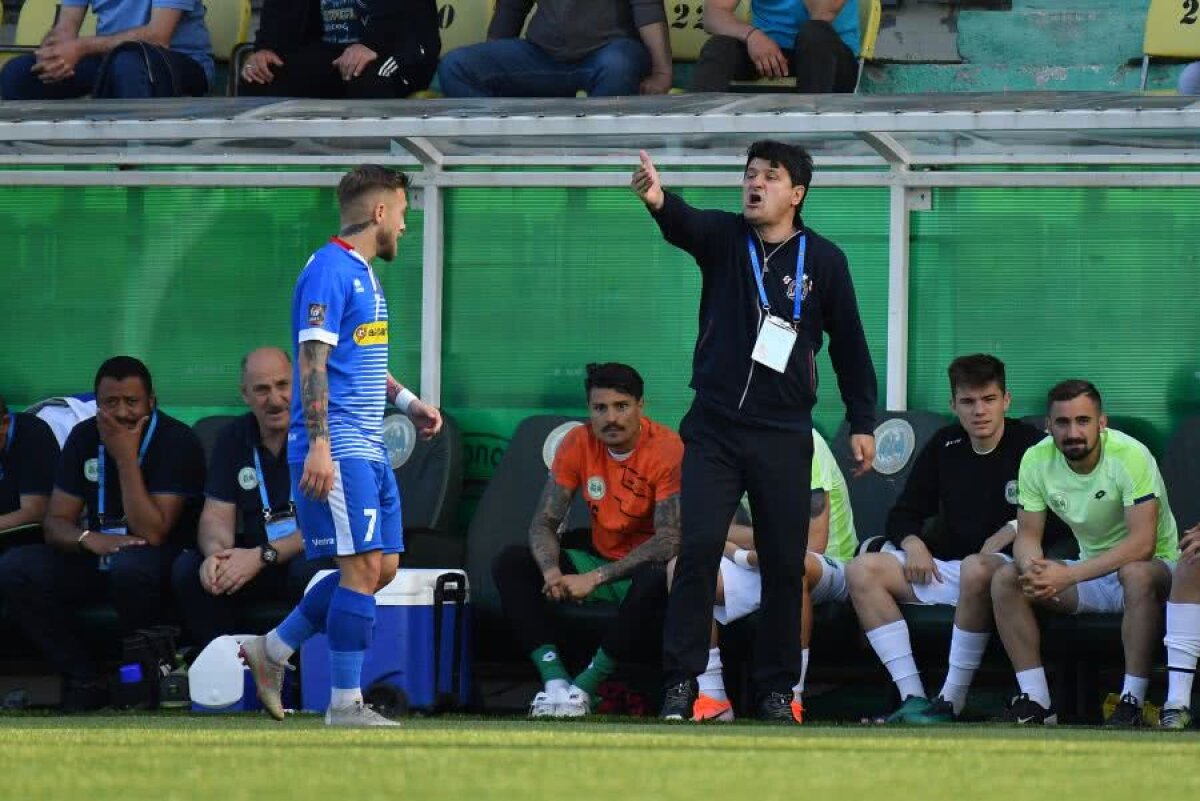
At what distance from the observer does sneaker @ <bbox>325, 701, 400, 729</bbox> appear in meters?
6.81

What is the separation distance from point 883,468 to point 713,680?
141 cm

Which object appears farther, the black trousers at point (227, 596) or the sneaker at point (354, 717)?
the black trousers at point (227, 596)

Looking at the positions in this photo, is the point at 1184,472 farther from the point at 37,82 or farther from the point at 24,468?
the point at 37,82

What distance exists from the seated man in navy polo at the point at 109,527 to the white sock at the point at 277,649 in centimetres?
192

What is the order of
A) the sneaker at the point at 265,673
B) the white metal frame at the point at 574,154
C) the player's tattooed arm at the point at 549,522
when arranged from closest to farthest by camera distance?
1. the sneaker at the point at 265,673
2. the white metal frame at the point at 574,154
3. the player's tattooed arm at the point at 549,522

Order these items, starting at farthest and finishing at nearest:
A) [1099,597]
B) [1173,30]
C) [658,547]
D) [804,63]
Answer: [1173,30], [804,63], [658,547], [1099,597]

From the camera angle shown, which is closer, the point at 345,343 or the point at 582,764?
the point at 582,764

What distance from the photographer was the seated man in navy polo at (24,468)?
9289 mm

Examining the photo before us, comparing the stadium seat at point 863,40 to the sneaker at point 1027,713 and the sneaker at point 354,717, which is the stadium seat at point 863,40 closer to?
the sneaker at point 1027,713

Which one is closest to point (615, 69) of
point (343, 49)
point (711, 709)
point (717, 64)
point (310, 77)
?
point (717, 64)

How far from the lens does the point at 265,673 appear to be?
Answer: 6.99m

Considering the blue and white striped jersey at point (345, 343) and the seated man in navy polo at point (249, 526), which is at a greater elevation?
the blue and white striped jersey at point (345, 343)

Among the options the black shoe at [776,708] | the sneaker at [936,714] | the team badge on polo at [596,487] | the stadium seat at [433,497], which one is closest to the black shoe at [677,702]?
the black shoe at [776,708]

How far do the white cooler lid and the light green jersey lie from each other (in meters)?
2.10
